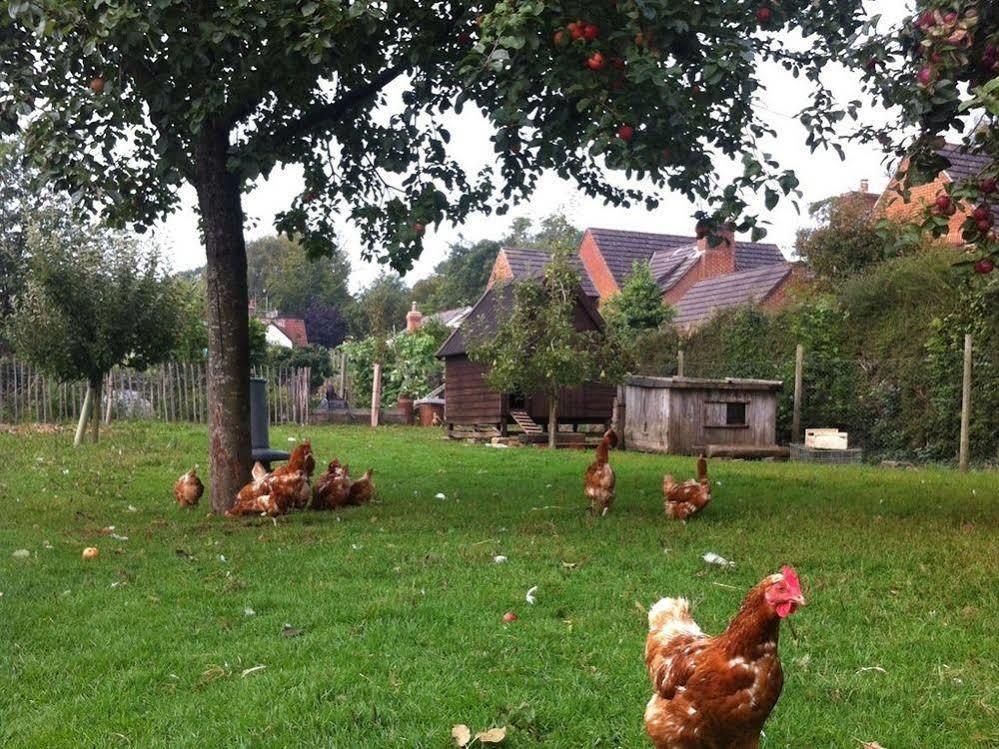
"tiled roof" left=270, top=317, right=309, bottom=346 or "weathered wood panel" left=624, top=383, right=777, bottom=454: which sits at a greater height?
"tiled roof" left=270, top=317, right=309, bottom=346

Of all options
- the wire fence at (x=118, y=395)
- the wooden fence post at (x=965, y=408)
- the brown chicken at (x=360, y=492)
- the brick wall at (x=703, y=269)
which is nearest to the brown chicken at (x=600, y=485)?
the brown chicken at (x=360, y=492)

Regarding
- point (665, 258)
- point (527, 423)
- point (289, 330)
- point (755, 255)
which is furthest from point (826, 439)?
point (289, 330)

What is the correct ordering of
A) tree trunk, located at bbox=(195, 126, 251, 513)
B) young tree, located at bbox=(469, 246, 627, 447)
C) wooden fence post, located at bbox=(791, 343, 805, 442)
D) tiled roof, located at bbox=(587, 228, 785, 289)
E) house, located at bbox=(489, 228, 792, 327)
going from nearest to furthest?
tree trunk, located at bbox=(195, 126, 251, 513) < wooden fence post, located at bbox=(791, 343, 805, 442) < young tree, located at bbox=(469, 246, 627, 447) < house, located at bbox=(489, 228, 792, 327) < tiled roof, located at bbox=(587, 228, 785, 289)

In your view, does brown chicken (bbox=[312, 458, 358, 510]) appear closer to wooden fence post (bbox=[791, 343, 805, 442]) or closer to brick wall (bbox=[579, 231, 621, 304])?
wooden fence post (bbox=[791, 343, 805, 442])

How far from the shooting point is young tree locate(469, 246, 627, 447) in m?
19.7

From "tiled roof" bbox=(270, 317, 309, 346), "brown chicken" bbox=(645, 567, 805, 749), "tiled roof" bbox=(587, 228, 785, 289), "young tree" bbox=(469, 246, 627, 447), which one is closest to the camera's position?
"brown chicken" bbox=(645, 567, 805, 749)

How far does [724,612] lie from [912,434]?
45.1 feet

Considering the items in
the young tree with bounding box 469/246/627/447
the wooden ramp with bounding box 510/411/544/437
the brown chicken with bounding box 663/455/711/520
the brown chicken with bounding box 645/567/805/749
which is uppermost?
the young tree with bounding box 469/246/627/447

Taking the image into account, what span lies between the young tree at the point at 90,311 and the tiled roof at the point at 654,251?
90.5ft

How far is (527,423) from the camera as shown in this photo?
2291cm

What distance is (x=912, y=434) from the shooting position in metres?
17.8

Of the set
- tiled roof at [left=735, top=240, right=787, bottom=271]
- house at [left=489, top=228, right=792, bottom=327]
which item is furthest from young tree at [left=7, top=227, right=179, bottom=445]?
tiled roof at [left=735, top=240, right=787, bottom=271]

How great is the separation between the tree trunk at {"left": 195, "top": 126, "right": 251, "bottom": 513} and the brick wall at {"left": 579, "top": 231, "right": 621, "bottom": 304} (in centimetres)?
3514

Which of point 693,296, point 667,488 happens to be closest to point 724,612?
point 667,488
